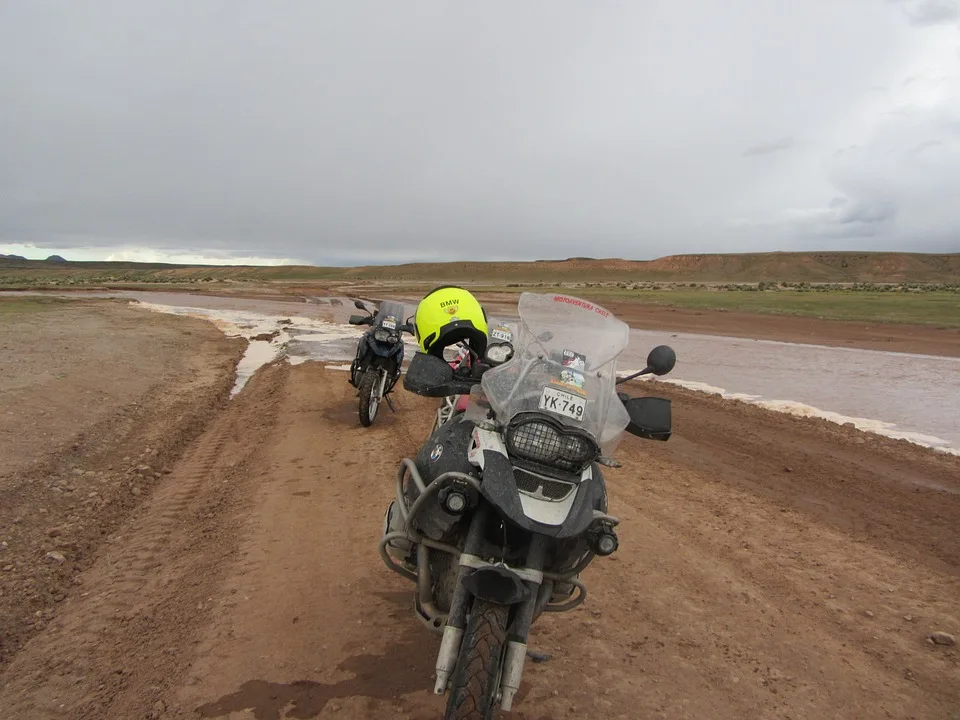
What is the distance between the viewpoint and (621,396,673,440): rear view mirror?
2979mm

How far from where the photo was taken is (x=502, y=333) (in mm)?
4102

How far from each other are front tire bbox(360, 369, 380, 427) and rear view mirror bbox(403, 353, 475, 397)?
4.69 meters

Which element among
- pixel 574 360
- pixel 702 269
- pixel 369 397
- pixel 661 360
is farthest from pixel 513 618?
pixel 702 269

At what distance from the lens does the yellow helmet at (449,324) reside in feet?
12.9

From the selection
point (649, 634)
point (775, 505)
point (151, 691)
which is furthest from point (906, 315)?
point (151, 691)

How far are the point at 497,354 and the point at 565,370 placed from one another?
76 cm

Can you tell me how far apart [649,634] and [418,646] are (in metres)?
1.37

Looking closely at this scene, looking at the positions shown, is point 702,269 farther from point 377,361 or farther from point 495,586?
point 495,586

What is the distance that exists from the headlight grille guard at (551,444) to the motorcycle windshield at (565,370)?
0.30 feet

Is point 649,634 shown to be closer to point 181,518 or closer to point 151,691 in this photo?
point 151,691

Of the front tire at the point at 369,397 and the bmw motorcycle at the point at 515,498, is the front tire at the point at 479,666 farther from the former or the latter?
the front tire at the point at 369,397

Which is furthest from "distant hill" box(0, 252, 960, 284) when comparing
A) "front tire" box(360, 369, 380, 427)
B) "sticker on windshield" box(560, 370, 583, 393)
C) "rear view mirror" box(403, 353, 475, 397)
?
"sticker on windshield" box(560, 370, 583, 393)

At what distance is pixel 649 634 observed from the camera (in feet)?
12.1

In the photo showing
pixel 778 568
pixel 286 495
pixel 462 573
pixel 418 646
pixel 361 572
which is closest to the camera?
pixel 462 573
